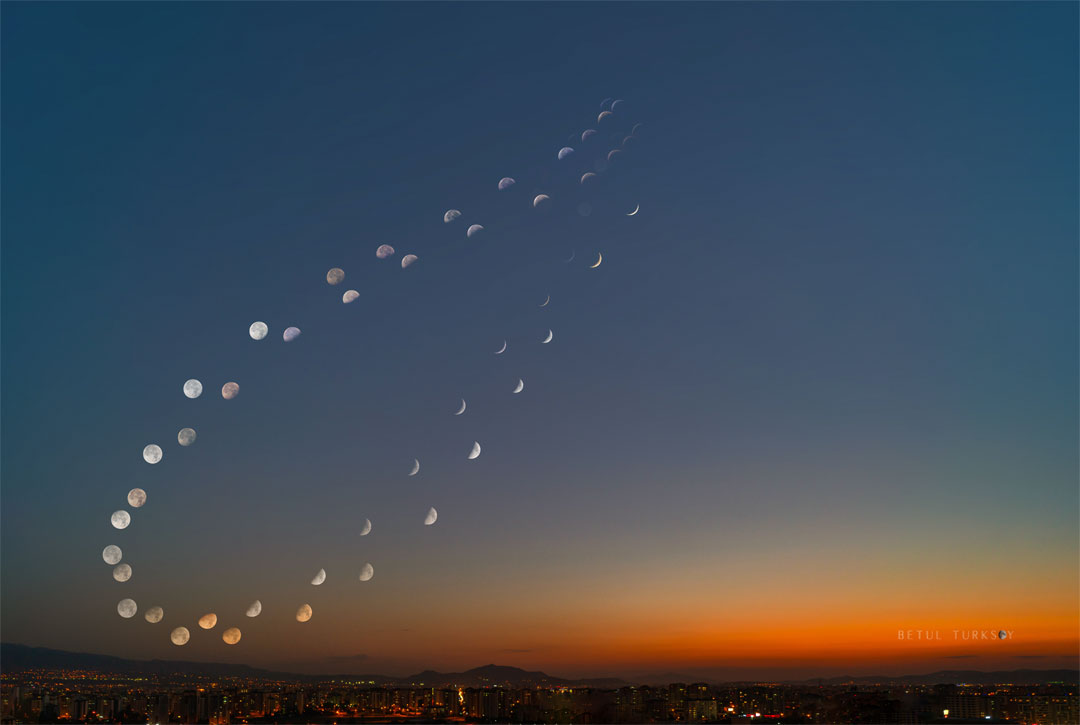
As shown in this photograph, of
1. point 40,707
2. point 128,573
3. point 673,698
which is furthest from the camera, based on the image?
point 673,698

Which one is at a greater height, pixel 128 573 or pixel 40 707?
pixel 128 573

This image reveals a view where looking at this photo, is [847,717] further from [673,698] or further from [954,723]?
[673,698]

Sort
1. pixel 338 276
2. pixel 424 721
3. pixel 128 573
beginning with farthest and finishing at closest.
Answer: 1. pixel 424 721
2. pixel 128 573
3. pixel 338 276

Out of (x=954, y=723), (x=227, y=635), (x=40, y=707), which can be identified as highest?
(x=227, y=635)

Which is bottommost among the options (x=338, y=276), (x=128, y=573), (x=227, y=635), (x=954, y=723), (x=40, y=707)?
(x=954, y=723)

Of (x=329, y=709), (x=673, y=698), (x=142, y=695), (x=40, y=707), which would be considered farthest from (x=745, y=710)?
(x=40, y=707)

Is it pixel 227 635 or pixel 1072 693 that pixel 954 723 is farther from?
pixel 227 635

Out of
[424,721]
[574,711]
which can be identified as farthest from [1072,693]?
[424,721]

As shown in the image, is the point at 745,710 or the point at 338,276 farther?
the point at 745,710

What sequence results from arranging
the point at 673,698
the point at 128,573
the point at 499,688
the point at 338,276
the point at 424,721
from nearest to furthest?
Result: the point at 338,276
the point at 128,573
the point at 424,721
the point at 673,698
the point at 499,688
